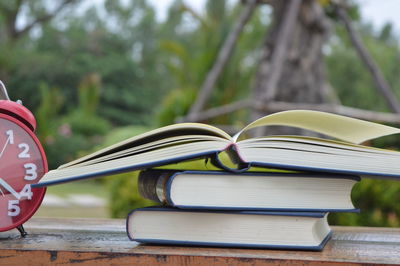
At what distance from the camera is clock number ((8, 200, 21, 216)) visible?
841 millimetres

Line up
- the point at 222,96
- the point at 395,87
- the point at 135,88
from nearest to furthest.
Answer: the point at 222,96 < the point at 395,87 < the point at 135,88

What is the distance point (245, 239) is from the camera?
764 mm

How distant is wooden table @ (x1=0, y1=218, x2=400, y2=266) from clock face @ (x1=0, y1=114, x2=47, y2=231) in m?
0.04

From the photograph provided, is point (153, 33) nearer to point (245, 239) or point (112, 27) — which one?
point (112, 27)

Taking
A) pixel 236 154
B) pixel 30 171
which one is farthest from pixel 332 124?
pixel 30 171

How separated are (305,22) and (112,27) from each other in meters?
18.7

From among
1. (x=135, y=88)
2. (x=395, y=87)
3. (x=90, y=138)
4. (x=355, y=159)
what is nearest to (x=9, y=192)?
(x=355, y=159)

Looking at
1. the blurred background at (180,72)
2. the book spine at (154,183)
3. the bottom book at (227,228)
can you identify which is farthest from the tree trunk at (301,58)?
the bottom book at (227,228)

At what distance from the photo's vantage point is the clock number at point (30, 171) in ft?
2.80

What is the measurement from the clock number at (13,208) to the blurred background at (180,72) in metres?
2.19

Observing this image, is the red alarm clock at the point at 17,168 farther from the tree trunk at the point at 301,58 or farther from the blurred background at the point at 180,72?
the tree trunk at the point at 301,58

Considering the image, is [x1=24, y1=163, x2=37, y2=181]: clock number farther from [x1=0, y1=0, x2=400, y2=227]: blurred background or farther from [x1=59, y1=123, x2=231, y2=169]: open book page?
[x1=0, y1=0, x2=400, y2=227]: blurred background

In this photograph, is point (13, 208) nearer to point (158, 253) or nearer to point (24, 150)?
point (24, 150)

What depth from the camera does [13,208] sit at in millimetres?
843
